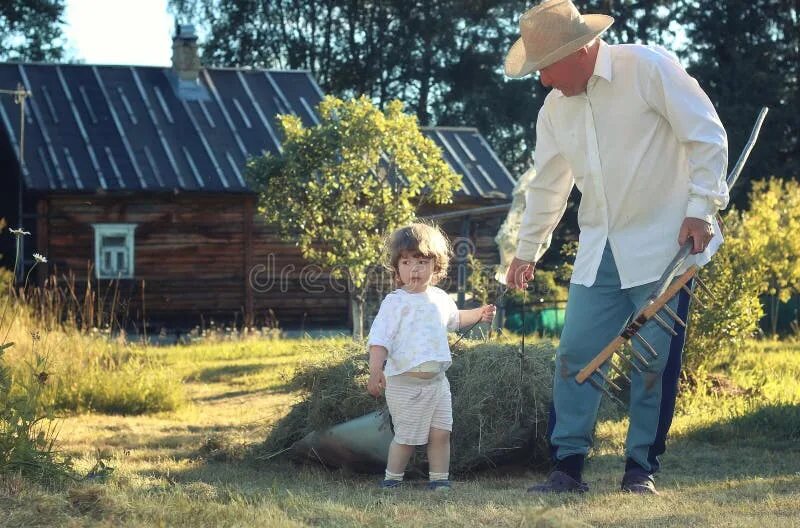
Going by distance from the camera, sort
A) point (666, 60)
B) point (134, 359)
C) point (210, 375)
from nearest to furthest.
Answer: point (666, 60), point (134, 359), point (210, 375)

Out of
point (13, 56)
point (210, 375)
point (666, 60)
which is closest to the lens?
point (666, 60)

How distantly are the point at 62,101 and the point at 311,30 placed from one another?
1531 cm

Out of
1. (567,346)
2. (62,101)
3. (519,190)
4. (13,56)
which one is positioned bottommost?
(567,346)

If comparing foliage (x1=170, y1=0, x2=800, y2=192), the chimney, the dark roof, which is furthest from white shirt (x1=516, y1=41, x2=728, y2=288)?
foliage (x1=170, y1=0, x2=800, y2=192)

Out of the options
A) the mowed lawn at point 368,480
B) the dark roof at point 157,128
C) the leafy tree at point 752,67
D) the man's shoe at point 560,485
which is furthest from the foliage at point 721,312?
the leafy tree at point 752,67

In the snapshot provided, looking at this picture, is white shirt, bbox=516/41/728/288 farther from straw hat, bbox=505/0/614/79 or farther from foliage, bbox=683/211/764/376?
foliage, bbox=683/211/764/376

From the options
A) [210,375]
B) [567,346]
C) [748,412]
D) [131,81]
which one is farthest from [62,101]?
[567,346]

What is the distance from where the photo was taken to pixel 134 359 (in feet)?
35.0

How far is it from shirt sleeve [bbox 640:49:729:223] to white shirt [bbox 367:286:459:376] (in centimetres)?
139

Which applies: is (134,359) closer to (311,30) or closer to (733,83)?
(733,83)

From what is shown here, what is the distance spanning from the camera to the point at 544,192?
541 centimetres

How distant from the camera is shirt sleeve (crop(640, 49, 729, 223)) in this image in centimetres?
477

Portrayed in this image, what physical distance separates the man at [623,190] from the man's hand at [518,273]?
0.32m

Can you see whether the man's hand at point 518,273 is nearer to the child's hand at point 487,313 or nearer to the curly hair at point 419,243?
the child's hand at point 487,313
